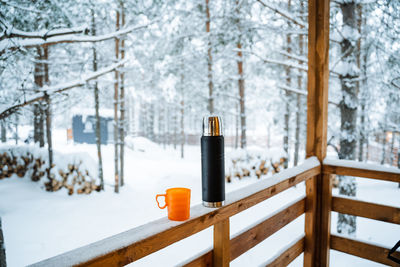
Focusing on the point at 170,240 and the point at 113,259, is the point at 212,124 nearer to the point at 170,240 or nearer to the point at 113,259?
the point at 170,240

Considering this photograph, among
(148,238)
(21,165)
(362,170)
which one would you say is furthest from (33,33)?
(21,165)

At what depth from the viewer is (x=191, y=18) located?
28.6 ft

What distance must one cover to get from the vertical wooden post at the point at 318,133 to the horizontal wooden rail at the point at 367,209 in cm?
8

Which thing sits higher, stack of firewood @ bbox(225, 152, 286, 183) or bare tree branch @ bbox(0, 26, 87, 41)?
bare tree branch @ bbox(0, 26, 87, 41)

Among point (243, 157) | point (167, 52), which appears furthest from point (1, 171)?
point (243, 157)

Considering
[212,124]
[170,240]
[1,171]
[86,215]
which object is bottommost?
[86,215]

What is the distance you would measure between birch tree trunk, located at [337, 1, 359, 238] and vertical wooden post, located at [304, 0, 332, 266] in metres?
2.34

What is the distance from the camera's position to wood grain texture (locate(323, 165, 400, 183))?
183 centimetres

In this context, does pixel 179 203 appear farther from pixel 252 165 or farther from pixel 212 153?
pixel 252 165

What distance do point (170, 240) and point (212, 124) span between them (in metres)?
0.47

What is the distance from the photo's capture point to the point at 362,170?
1.97 meters

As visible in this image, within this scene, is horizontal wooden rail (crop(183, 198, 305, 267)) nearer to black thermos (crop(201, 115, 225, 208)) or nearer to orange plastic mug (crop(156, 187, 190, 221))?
orange plastic mug (crop(156, 187, 190, 221))

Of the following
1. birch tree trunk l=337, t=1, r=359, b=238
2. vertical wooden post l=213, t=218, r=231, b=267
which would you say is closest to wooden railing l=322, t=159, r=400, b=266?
vertical wooden post l=213, t=218, r=231, b=267

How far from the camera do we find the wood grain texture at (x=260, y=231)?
4.62ft
